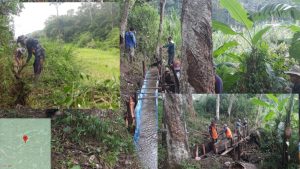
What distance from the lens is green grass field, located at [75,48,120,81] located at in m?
3.29

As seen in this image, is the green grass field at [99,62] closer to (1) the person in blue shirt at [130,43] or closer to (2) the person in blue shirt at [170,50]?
(1) the person in blue shirt at [130,43]

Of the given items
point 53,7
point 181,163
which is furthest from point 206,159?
point 53,7

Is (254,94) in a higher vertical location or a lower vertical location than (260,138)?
higher

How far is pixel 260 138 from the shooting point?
335 cm

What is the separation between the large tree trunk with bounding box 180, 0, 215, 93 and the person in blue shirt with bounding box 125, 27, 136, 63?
0.36m

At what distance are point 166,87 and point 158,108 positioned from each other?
0.54ft

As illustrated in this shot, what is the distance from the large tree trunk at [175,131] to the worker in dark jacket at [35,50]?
0.95 metres

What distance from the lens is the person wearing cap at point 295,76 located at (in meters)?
3.32

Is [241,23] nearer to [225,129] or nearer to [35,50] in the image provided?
[225,129]

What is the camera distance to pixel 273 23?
330 cm

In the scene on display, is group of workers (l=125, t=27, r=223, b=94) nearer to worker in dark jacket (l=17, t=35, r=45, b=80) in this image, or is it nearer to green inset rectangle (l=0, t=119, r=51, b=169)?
worker in dark jacket (l=17, t=35, r=45, b=80)

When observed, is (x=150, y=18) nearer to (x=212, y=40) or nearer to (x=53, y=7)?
(x=212, y=40)

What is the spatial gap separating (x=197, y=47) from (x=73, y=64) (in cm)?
91

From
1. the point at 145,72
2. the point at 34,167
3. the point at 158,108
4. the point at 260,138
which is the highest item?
the point at 145,72
